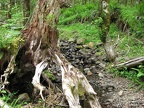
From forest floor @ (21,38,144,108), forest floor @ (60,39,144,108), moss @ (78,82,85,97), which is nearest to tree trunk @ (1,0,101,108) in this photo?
moss @ (78,82,85,97)

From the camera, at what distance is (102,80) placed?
9.47 meters

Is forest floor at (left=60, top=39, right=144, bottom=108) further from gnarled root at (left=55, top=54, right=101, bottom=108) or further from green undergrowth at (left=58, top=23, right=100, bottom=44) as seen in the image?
green undergrowth at (left=58, top=23, right=100, bottom=44)

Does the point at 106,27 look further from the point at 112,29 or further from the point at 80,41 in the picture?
the point at 80,41

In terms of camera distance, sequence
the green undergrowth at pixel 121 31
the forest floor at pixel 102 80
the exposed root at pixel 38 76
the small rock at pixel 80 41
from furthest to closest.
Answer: the small rock at pixel 80 41 < the green undergrowth at pixel 121 31 < the forest floor at pixel 102 80 < the exposed root at pixel 38 76

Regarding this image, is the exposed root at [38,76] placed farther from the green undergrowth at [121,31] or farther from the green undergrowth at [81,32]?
the green undergrowth at [81,32]

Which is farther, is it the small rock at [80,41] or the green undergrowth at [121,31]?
the small rock at [80,41]

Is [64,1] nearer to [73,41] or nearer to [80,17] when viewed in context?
[73,41]

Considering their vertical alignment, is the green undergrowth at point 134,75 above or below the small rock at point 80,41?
below

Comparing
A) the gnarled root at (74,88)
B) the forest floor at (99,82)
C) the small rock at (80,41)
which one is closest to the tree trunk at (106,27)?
the forest floor at (99,82)

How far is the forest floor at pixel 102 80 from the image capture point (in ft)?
25.6

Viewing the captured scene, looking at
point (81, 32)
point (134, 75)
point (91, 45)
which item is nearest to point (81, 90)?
point (134, 75)

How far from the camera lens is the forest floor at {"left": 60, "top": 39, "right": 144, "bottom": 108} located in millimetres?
7809

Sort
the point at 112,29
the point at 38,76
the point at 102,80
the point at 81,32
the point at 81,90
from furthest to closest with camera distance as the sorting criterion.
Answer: the point at 81,32 < the point at 112,29 < the point at 102,80 < the point at 38,76 < the point at 81,90

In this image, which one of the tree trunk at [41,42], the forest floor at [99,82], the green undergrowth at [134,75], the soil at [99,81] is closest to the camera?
the forest floor at [99,82]
